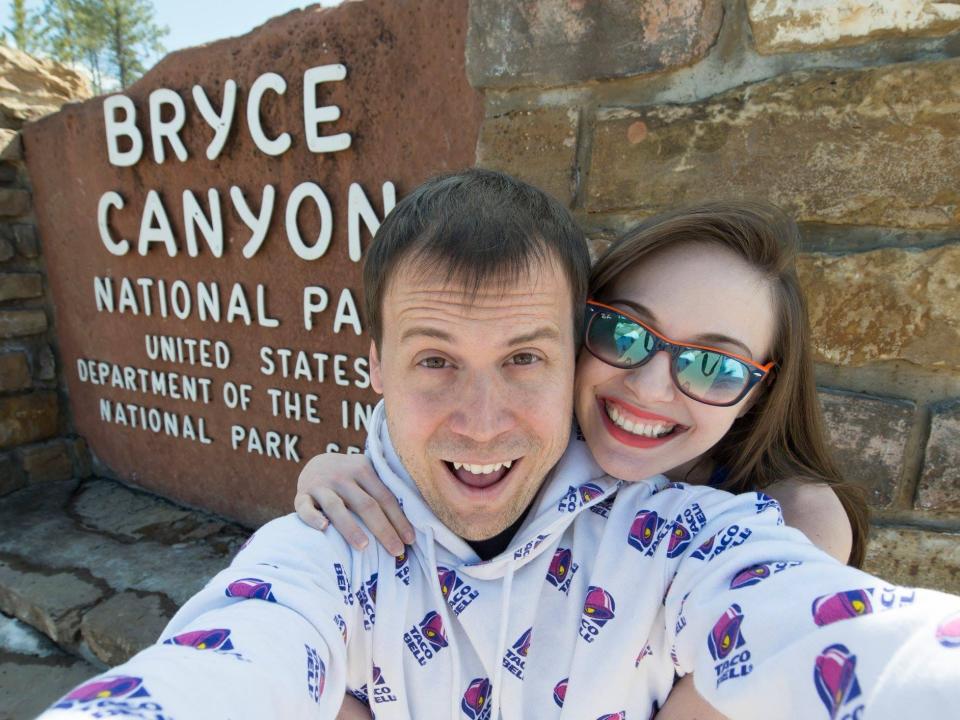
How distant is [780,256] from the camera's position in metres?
1.15

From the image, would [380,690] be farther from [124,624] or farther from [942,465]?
[124,624]

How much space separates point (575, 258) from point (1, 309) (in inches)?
139

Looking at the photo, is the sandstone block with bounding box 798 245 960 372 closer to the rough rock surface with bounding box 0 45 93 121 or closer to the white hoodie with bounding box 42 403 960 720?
the white hoodie with bounding box 42 403 960 720

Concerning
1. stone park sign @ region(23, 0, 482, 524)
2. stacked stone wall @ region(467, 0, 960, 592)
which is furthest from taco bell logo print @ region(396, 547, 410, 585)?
stone park sign @ region(23, 0, 482, 524)

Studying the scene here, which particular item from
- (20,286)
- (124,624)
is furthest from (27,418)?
(124,624)

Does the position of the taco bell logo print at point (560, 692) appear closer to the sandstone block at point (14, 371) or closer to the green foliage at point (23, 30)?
the sandstone block at point (14, 371)

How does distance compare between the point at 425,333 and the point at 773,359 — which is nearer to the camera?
the point at 425,333

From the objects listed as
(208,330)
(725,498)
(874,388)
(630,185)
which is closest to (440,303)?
(725,498)

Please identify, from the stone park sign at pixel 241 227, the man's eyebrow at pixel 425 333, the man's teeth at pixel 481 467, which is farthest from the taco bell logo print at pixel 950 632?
the stone park sign at pixel 241 227

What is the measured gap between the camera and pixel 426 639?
1004 millimetres

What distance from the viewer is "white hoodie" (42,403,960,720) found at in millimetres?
669

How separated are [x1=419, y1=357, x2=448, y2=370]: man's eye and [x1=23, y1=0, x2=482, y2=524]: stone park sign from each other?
1080 millimetres

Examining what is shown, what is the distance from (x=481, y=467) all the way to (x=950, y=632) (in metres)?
0.65

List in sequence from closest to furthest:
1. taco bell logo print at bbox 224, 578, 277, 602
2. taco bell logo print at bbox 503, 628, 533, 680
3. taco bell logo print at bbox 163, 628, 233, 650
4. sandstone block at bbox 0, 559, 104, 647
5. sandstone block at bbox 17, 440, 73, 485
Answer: taco bell logo print at bbox 163, 628, 233, 650 → taco bell logo print at bbox 224, 578, 277, 602 → taco bell logo print at bbox 503, 628, 533, 680 → sandstone block at bbox 0, 559, 104, 647 → sandstone block at bbox 17, 440, 73, 485
